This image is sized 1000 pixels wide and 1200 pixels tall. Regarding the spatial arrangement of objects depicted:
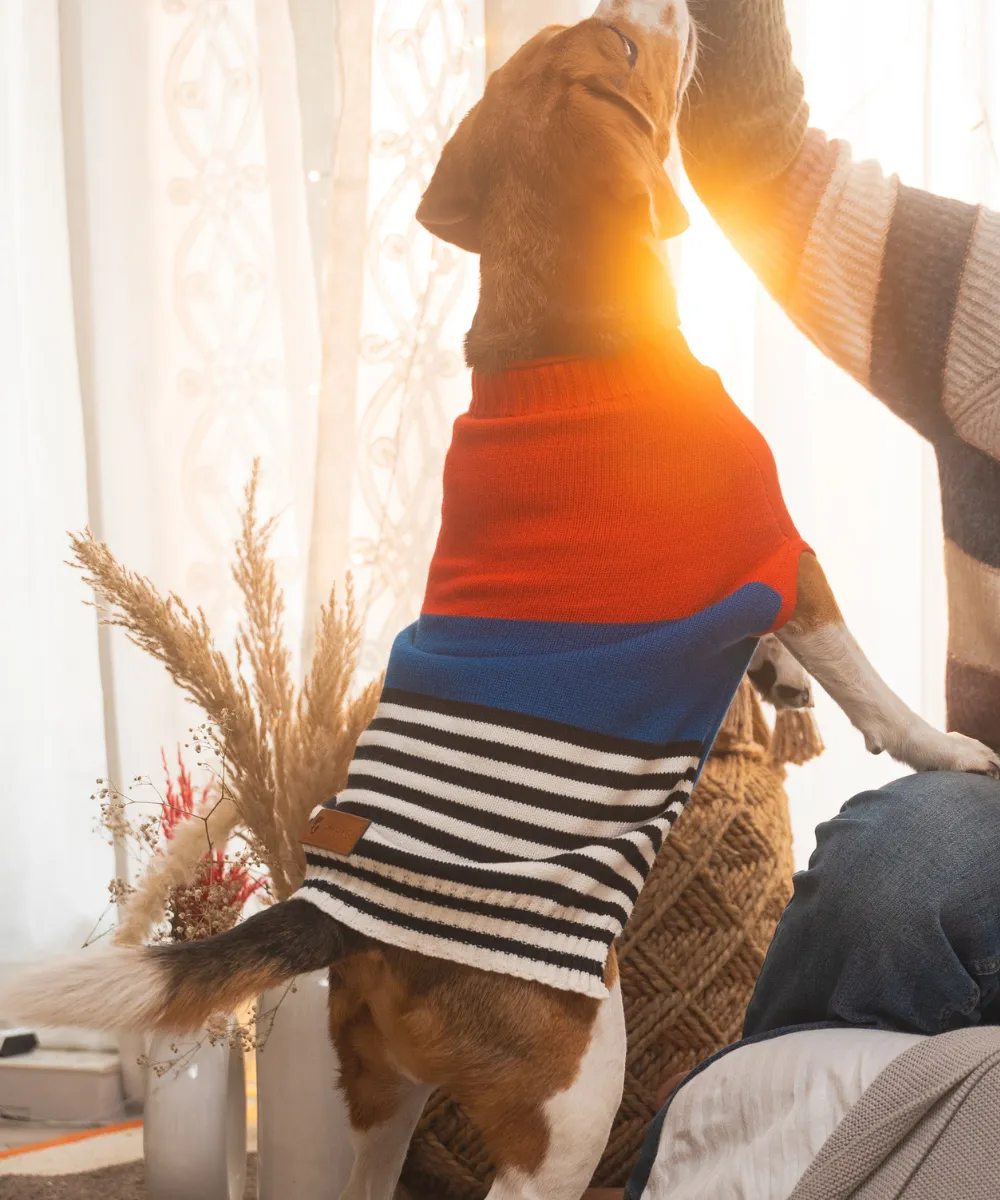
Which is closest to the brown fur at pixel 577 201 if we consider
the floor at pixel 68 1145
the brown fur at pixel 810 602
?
the brown fur at pixel 810 602

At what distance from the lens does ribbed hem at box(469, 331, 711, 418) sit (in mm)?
1105

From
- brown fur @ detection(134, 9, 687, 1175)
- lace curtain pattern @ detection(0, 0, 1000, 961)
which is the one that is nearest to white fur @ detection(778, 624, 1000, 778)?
brown fur @ detection(134, 9, 687, 1175)

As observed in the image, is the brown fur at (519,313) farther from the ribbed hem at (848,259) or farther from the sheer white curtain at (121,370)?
the sheer white curtain at (121,370)

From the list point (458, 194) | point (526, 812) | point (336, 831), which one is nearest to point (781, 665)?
point (526, 812)

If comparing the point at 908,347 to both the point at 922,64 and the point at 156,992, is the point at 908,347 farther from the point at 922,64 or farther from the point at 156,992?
the point at 156,992

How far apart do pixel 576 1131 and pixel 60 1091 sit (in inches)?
53.7

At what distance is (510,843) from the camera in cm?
99

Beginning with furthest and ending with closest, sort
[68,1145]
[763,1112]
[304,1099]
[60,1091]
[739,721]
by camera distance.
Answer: [60,1091] → [68,1145] → [739,721] → [304,1099] → [763,1112]

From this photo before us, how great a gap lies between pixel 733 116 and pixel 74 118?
4.72ft

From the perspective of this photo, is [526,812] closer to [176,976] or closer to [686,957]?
[176,976]

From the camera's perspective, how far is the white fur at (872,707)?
1131 mm

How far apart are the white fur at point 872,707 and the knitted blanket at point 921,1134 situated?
324 millimetres

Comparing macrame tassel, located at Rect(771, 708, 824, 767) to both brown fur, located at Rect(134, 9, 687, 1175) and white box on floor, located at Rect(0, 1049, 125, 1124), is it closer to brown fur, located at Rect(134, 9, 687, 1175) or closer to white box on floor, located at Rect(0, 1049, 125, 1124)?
brown fur, located at Rect(134, 9, 687, 1175)

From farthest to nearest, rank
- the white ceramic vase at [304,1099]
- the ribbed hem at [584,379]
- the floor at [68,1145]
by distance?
the floor at [68,1145] → the white ceramic vase at [304,1099] → the ribbed hem at [584,379]
